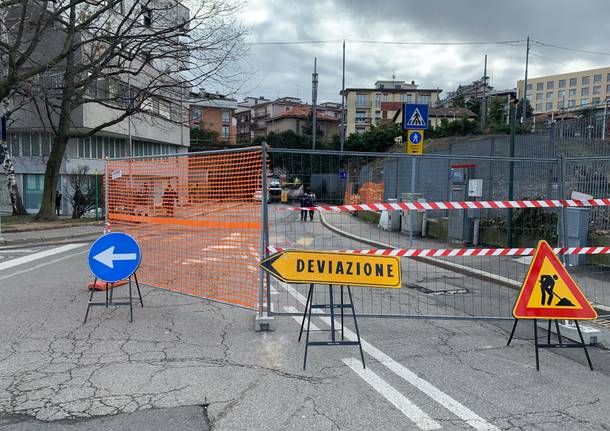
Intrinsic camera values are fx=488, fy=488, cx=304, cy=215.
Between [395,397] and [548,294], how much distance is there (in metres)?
2.19

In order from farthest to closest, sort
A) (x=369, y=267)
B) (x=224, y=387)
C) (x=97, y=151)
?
(x=97, y=151), (x=369, y=267), (x=224, y=387)

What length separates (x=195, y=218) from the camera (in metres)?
7.46

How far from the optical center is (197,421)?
3.60 meters

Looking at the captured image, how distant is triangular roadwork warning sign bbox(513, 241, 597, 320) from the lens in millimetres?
5016

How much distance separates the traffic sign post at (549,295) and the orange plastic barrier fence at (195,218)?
10.3ft

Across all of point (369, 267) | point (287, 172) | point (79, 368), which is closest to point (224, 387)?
point (79, 368)

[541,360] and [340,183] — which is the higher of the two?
[340,183]

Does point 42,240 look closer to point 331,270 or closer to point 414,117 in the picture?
point 414,117

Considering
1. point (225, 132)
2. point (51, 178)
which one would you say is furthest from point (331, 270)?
point (225, 132)

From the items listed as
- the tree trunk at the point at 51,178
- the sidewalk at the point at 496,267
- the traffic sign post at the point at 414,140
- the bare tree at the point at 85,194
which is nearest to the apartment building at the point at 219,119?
the bare tree at the point at 85,194

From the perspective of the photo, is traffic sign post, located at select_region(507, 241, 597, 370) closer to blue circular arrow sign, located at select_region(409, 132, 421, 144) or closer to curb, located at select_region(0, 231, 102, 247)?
blue circular arrow sign, located at select_region(409, 132, 421, 144)

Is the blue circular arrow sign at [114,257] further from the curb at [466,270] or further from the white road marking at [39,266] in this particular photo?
the white road marking at [39,266]

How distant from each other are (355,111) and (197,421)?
3940 inches

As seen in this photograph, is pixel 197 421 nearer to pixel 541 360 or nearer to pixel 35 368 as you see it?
pixel 35 368
